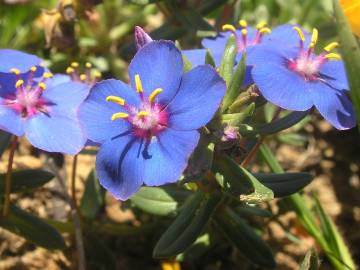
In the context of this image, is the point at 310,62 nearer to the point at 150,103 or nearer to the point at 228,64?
the point at 228,64

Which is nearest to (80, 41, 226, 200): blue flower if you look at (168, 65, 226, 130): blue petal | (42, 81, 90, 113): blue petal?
(168, 65, 226, 130): blue petal

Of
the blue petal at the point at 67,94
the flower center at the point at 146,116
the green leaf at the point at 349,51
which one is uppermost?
the green leaf at the point at 349,51

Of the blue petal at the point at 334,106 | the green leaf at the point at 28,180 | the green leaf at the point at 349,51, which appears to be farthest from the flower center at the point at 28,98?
the green leaf at the point at 349,51

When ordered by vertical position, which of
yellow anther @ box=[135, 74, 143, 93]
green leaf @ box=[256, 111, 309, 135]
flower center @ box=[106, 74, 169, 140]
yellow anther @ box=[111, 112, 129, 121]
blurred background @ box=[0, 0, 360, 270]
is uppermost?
yellow anther @ box=[135, 74, 143, 93]

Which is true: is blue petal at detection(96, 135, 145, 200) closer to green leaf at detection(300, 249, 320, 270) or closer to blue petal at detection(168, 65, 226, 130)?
blue petal at detection(168, 65, 226, 130)

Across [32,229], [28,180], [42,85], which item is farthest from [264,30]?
[32,229]

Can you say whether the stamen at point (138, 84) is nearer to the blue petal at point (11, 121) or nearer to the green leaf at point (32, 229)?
the blue petal at point (11, 121)
